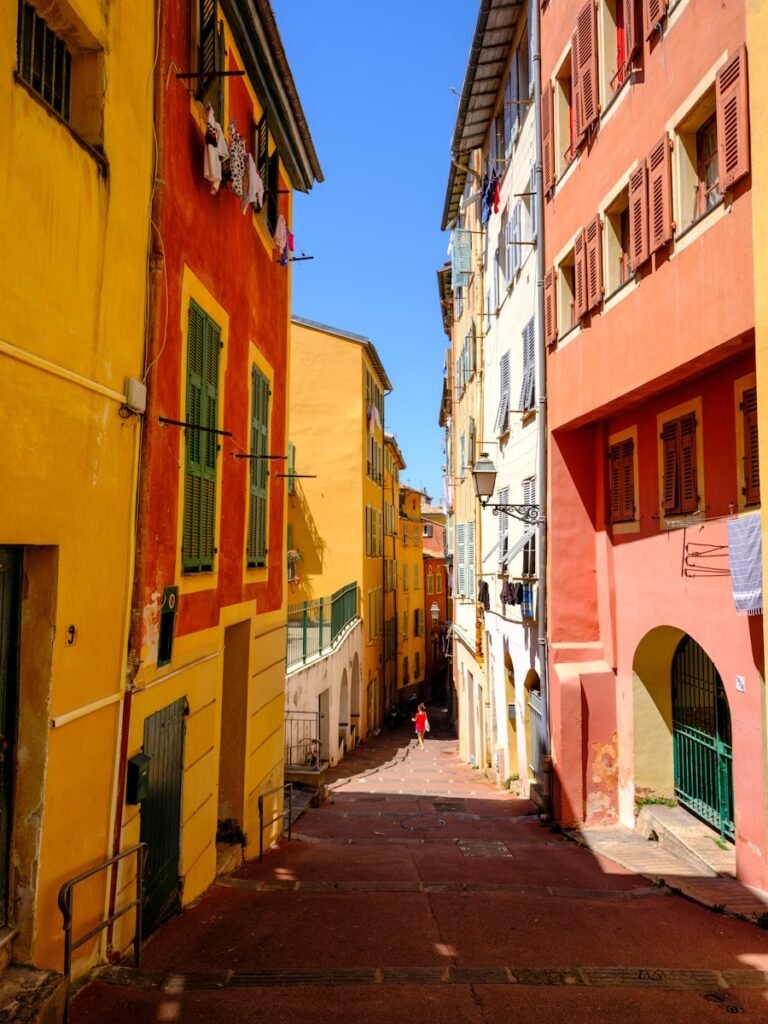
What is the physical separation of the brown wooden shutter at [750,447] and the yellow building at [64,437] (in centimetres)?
622

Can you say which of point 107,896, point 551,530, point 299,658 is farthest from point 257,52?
point 299,658

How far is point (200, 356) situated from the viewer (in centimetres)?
817

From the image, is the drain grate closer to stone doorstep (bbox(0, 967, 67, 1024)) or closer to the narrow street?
the narrow street

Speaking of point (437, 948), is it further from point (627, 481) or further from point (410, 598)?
point (410, 598)

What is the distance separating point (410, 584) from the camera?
49.1 meters

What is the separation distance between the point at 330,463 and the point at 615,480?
17448 millimetres

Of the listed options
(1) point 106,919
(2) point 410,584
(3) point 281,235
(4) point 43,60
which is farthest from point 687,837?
(2) point 410,584

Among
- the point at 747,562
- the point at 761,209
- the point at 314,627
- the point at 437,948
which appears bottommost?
the point at 437,948

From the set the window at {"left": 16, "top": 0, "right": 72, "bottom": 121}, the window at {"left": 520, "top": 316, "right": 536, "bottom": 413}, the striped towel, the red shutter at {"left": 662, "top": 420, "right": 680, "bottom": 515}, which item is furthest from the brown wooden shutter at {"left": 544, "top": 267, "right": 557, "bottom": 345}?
the window at {"left": 16, "top": 0, "right": 72, "bottom": 121}

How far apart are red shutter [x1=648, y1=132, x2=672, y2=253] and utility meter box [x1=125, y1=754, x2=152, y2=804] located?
7.95 meters

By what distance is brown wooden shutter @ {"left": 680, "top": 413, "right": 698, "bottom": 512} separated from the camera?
33.3ft

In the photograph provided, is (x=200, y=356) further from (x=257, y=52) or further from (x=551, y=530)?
(x=551, y=530)

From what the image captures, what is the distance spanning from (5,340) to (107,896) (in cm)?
391

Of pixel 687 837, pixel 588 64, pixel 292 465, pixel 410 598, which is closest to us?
pixel 687 837
